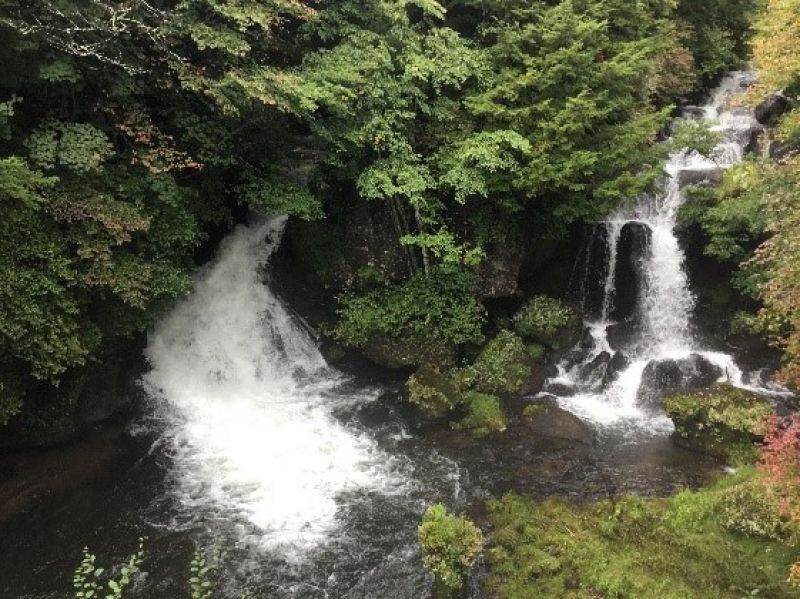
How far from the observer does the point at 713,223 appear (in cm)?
1633

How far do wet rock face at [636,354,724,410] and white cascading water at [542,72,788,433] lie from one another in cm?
8

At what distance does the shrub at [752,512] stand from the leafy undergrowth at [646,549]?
0.05 ft

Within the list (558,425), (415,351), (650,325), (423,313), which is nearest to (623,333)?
(650,325)

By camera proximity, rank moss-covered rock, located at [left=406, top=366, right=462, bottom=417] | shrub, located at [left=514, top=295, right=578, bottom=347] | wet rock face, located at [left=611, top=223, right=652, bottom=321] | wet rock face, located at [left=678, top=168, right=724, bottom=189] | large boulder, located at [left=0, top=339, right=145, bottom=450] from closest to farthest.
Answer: large boulder, located at [left=0, top=339, right=145, bottom=450]
moss-covered rock, located at [left=406, top=366, right=462, bottom=417]
shrub, located at [left=514, top=295, right=578, bottom=347]
wet rock face, located at [left=611, top=223, right=652, bottom=321]
wet rock face, located at [left=678, top=168, right=724, bottom=189]

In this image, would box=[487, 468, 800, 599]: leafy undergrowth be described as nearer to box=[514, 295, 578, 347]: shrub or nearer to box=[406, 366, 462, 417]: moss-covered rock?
box=[406, 366, 462, 417]: moss-covered rock

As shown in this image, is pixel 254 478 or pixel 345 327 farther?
pixel 345 327

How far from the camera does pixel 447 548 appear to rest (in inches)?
352

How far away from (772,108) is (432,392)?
15883 millimetres

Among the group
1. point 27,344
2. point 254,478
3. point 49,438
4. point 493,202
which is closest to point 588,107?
point 493,202

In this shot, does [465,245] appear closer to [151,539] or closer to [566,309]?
[566,309]

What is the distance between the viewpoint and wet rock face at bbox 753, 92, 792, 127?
782 inches

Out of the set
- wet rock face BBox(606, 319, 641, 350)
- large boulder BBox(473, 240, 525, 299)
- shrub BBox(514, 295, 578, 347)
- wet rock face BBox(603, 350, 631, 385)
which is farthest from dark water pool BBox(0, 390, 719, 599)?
wet rock face BBox(606, 319, 641, 350)

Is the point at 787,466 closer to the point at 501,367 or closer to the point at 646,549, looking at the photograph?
the point at 646,549

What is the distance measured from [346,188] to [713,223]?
10371mm
